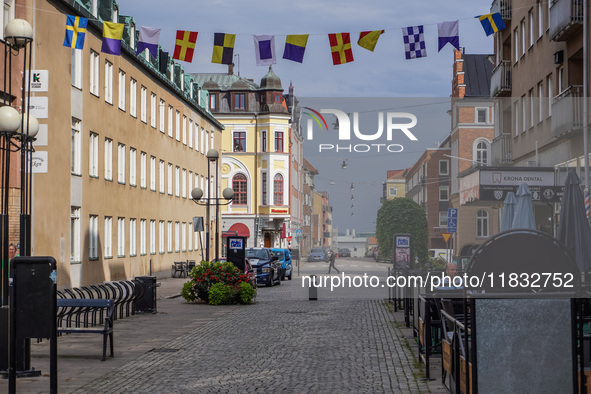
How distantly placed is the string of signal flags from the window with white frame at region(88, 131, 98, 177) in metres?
15.8

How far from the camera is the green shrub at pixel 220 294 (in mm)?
25328

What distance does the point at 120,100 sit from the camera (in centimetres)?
3972

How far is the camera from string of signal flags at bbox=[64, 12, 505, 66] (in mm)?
18859

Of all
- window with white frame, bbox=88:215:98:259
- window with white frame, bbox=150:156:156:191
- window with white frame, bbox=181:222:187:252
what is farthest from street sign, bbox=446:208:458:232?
window with white frame, bbox=181:222:187:252

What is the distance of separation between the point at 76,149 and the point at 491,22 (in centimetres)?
1915

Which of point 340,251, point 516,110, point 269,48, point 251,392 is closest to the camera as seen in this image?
point 251,392

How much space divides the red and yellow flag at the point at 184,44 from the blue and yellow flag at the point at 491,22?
240 inches

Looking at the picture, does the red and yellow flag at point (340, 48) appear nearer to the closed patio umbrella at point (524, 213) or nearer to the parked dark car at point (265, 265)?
the closed patio umbrella at point (524, 213)

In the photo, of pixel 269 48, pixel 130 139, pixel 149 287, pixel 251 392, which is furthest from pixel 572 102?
pixel 130 139

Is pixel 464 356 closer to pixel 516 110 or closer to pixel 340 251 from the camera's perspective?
pixel 516 110

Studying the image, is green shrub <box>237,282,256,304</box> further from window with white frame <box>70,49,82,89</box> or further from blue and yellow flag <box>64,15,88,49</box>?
window with white frame <box>70,49,82,89</box>

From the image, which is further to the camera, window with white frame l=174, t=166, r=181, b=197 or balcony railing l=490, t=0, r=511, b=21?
window with white frame l=174, t=166, r=181, b=197

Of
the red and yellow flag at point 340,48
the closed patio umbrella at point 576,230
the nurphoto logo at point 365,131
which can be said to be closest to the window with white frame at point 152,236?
the red and yellow flag at point 340,48

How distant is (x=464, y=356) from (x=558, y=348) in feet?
2.80
